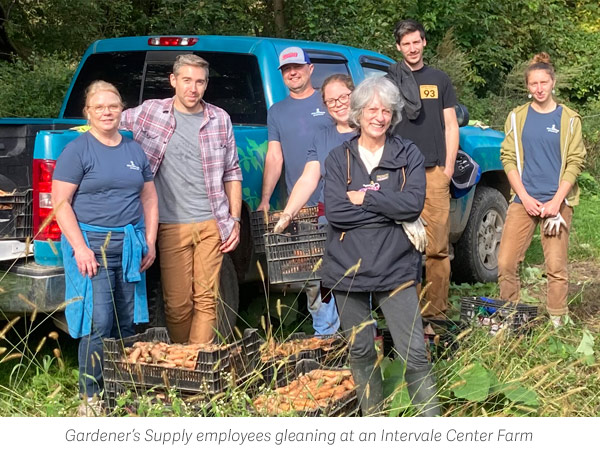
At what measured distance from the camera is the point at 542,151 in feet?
21.1

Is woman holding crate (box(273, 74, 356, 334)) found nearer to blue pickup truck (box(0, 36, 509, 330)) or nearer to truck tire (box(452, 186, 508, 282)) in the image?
blue pickup truck (box(0, 36, 509, 330))

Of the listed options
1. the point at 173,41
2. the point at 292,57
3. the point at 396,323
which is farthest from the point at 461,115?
the point at 396,323

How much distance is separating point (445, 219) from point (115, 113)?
2794 millimetres

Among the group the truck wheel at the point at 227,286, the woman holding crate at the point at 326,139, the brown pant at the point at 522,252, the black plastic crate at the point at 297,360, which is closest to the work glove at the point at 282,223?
the woman holding crate at the point at 326,139

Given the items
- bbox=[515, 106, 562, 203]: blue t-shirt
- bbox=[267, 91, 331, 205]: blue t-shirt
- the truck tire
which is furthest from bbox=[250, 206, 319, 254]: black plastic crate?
the truck tire

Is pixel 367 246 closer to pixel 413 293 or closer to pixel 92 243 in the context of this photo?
pixel 413 293

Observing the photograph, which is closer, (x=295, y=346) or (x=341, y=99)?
(x=295, y=346)

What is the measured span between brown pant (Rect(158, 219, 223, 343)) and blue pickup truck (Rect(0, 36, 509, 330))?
161mm

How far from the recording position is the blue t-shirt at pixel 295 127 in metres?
5.86

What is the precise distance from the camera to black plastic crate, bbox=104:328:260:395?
166 inches

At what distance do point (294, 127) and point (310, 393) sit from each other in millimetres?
2123

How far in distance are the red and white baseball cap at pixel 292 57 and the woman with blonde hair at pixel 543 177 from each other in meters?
1.61

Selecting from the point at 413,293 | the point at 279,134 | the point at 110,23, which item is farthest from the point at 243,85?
the point at 110,23

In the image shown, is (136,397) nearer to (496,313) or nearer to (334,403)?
(334,403)
